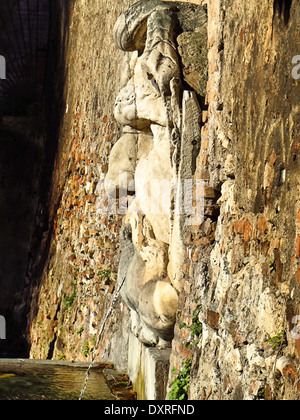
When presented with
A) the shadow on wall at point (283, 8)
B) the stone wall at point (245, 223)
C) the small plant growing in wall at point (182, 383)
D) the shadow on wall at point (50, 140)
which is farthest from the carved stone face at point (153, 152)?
the shadow on wall at point (50, 140)

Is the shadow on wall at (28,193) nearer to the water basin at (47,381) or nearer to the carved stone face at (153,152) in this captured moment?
the water basin at (47,381)

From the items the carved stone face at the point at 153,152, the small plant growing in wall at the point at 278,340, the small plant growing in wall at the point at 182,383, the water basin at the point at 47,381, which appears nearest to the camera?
the small plant growing in wall at the point at 278,340

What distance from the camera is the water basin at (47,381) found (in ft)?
10.9

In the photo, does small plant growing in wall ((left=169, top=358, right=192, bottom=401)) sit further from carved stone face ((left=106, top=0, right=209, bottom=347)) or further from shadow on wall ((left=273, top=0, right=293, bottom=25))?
shadow on wall ((left=273, top=0, right=293, bottom=25))

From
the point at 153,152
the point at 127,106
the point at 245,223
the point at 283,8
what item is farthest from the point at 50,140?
the point at 283,8

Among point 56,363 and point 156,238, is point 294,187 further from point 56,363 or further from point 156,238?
point 56,363

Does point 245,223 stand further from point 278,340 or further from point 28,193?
point 28,193

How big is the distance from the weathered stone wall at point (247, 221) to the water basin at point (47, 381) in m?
0.83

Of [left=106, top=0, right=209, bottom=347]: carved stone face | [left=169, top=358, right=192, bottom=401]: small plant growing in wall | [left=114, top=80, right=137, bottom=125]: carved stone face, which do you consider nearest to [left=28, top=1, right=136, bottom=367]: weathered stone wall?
[left=106, top=0, right=209, bottom=347]: carved stone face

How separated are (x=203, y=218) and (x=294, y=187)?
2.96ft

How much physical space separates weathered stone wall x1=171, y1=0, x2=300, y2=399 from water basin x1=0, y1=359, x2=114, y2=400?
0.83 meters

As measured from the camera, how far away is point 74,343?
535cm

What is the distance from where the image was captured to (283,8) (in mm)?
1869

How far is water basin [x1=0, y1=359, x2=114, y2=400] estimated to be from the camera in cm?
333
